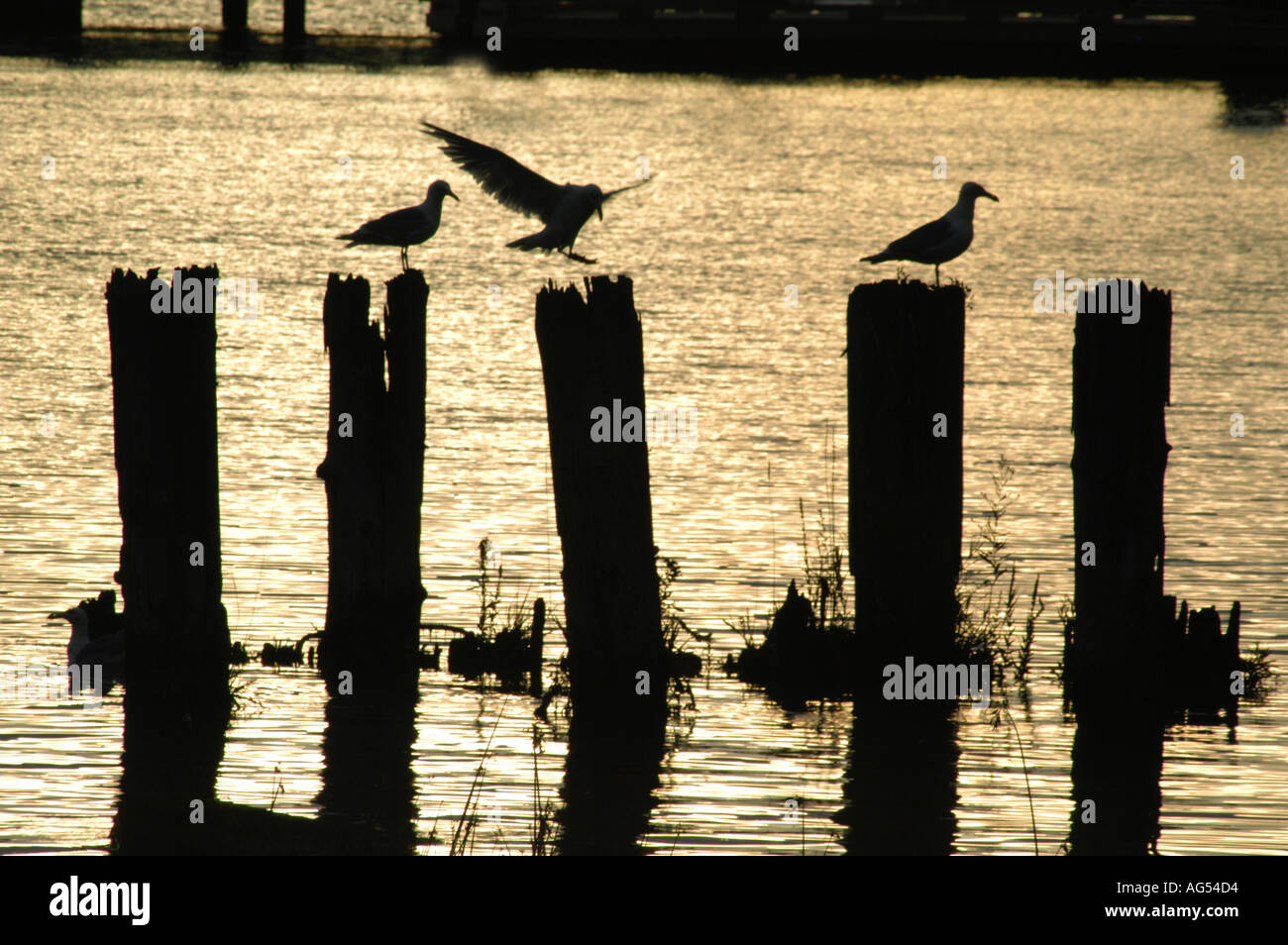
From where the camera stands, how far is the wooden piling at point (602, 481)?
→ 9.96 meters

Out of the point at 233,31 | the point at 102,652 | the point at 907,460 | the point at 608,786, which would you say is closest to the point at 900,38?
the point at 233,31

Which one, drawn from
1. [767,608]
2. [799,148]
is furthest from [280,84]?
[767,608]

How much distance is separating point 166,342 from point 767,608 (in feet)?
16.4

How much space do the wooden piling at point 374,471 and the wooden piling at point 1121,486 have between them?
142 inches

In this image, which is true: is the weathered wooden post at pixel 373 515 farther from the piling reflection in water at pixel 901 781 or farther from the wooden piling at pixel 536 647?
the piling reflection in water at pixel 901 781

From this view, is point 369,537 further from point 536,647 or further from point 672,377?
point 672,377

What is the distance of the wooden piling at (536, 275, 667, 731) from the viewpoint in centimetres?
996

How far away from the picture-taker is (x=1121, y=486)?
33.4 ft

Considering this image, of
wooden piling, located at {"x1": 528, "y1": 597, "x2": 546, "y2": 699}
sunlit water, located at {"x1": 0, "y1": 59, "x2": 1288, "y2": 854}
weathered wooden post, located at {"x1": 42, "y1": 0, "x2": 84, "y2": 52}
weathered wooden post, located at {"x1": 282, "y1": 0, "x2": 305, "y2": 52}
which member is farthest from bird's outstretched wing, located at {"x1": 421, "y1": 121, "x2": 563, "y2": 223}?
weathered wooden post, located at {"x1": 42, "y1": 0, "x2": 84, "y2": 52}

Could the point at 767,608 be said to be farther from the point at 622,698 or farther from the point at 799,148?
the point at 799,148

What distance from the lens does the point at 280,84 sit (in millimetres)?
70000

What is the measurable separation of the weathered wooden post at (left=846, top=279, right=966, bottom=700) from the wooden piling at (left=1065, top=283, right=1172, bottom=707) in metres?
0.67

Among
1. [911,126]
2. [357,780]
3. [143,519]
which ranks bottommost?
[357,780]
